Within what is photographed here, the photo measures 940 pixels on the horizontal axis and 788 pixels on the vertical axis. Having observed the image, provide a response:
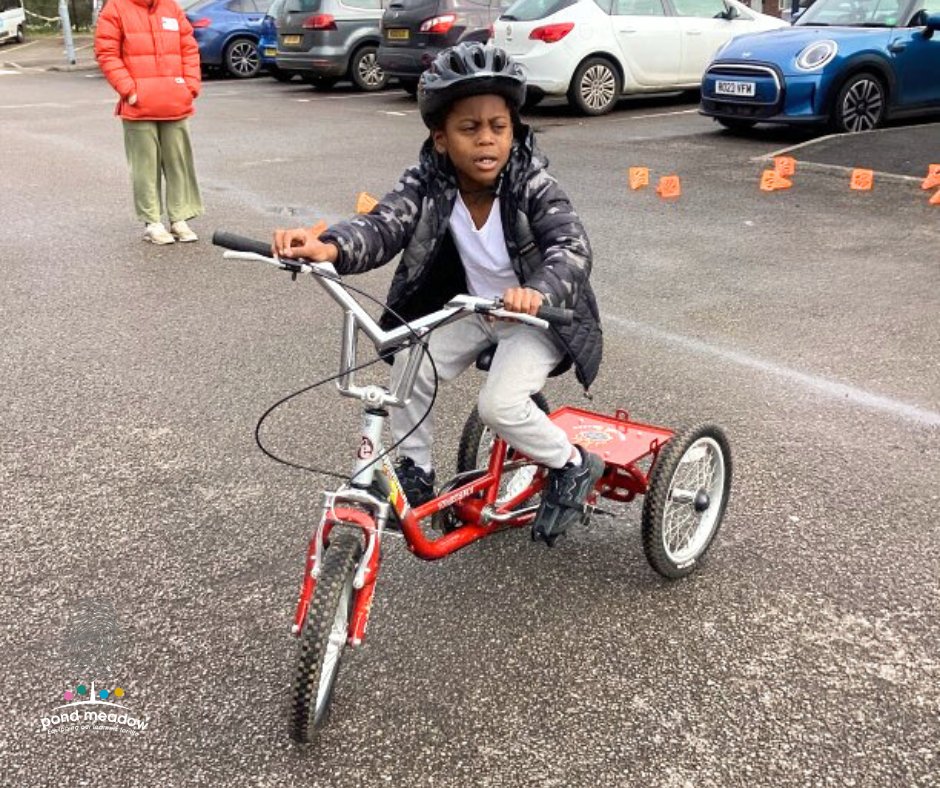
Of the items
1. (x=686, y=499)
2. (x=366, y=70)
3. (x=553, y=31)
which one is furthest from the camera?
(x=366, y=70)

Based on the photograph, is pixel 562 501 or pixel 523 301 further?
pixel 562 501

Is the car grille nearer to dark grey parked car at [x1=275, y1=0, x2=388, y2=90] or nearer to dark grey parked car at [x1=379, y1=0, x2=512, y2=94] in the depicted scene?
dark grey parked car at [x1=379, y1=0, x2=512, y2=94]

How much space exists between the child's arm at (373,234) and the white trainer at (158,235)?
5.42 m

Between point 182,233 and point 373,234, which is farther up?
point 373,234

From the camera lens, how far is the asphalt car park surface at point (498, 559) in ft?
9.01

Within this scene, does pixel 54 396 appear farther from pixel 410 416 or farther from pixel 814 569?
pixel 814 569

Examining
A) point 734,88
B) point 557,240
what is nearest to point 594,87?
point 734,88

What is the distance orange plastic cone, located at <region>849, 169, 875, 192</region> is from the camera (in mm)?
9062

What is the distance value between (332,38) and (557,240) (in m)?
15.5

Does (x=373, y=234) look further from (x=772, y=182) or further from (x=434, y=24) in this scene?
(x=434, y=24)

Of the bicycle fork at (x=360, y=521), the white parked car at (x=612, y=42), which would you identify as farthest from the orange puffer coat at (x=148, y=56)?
the white parked car at (x=612, y=42)

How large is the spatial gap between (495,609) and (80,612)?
4.26 ft

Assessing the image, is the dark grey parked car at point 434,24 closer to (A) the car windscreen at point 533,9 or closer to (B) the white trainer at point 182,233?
(A) the car windscreen at point 533,9
